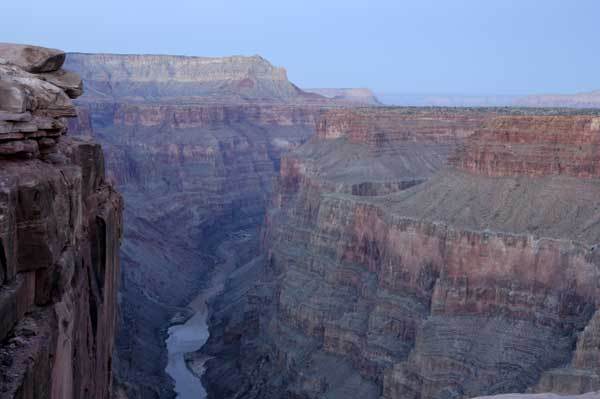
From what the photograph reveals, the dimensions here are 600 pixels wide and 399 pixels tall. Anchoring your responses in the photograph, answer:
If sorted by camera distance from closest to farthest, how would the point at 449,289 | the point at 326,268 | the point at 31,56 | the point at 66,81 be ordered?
the point at 31,56 → the point at 66,81 → the point at 449,289 → the point at 326,268

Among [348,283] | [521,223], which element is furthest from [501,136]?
[348,283]

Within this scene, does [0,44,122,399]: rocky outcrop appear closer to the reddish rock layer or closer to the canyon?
the canyon

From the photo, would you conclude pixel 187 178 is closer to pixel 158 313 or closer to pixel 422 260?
pixel 158 313

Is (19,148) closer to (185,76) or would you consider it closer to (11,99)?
(11,99)

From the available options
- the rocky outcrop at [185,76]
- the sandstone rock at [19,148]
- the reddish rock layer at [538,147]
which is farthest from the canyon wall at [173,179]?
the sandstone rock at [19,148]

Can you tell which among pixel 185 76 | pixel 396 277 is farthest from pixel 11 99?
pixel 185 76

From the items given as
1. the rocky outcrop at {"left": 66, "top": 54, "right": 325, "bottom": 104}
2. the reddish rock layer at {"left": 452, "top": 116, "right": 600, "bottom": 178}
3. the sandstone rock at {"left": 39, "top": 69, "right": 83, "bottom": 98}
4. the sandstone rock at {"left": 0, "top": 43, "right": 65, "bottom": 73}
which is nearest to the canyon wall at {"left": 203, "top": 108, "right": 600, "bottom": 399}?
the reddish rock layer at {"left": 452, "top": 116, "right": 600, "bottom": 178}
